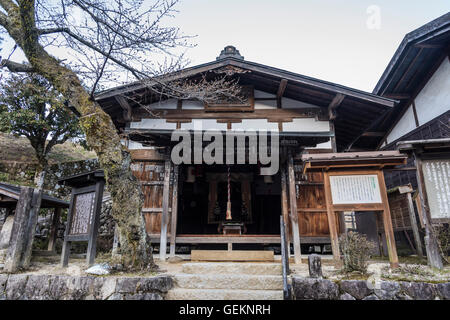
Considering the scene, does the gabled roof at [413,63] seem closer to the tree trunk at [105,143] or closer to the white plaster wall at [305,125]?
the white plaster wall at [305,125]

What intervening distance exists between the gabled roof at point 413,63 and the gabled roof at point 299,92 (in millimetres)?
778

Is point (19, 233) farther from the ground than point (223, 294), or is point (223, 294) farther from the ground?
point (19, 233)

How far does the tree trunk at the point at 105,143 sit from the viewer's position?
5512 mm

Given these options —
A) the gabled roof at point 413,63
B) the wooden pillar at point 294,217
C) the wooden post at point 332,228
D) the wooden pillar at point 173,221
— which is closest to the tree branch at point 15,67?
the wooden pillar at point 173,221

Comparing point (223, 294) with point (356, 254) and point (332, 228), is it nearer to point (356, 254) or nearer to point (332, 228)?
point (356, 254)

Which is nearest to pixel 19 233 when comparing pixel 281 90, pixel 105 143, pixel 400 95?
pixel 105 143

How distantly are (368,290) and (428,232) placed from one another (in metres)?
2.20

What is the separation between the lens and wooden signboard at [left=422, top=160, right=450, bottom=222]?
561cm

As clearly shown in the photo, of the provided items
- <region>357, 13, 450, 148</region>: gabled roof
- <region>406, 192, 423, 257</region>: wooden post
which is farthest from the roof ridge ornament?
<region>406, 192, 423, 257</region>: wooden post

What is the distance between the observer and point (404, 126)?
10.6m

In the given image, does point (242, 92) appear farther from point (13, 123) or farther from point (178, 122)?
point (13, 123)

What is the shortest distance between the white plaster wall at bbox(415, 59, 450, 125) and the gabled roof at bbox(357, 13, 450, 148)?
0.20 meters
